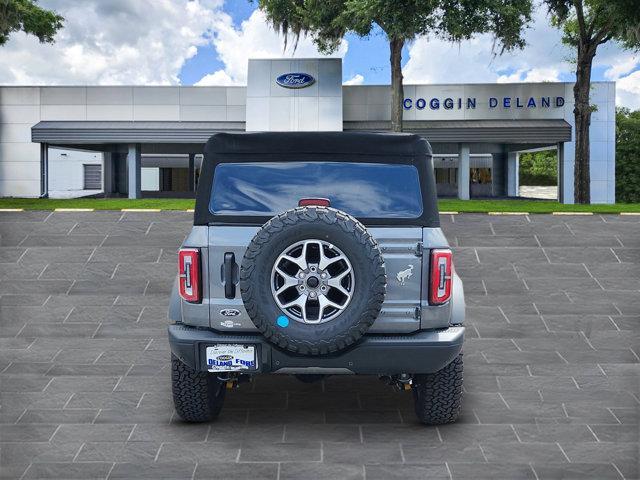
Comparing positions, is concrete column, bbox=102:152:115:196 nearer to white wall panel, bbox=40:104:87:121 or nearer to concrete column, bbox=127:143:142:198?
white wall panel, bbox=40:104:87:121

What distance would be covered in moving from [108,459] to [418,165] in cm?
301

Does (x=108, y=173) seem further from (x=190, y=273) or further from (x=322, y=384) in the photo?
(x=190, y=273)

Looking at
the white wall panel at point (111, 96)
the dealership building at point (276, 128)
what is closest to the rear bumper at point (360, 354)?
the dealership building at point (276, 128)

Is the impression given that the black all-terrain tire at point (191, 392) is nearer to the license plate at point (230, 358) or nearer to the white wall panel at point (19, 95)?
the license plate at point (230, 358)

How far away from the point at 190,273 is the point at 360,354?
1.34 metres

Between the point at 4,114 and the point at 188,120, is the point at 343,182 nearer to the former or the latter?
the point at 188,120

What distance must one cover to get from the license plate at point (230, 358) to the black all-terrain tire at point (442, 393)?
55.7 inches

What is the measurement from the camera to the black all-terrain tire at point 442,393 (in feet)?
20.4

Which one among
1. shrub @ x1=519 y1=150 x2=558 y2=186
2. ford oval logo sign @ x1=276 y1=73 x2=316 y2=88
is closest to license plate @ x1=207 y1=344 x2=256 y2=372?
ford oval logo sign @ x1=276 y1=73 x2=316 y2=88

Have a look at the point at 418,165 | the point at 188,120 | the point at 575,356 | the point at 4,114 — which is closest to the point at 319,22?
the point at 188,120

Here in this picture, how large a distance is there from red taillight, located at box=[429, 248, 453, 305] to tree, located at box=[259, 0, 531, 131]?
22.4 meters

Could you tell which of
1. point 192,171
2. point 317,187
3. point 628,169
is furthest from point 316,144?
point 628,169

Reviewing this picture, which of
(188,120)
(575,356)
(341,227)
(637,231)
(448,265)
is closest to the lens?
(341,227)

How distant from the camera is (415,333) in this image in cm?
580
